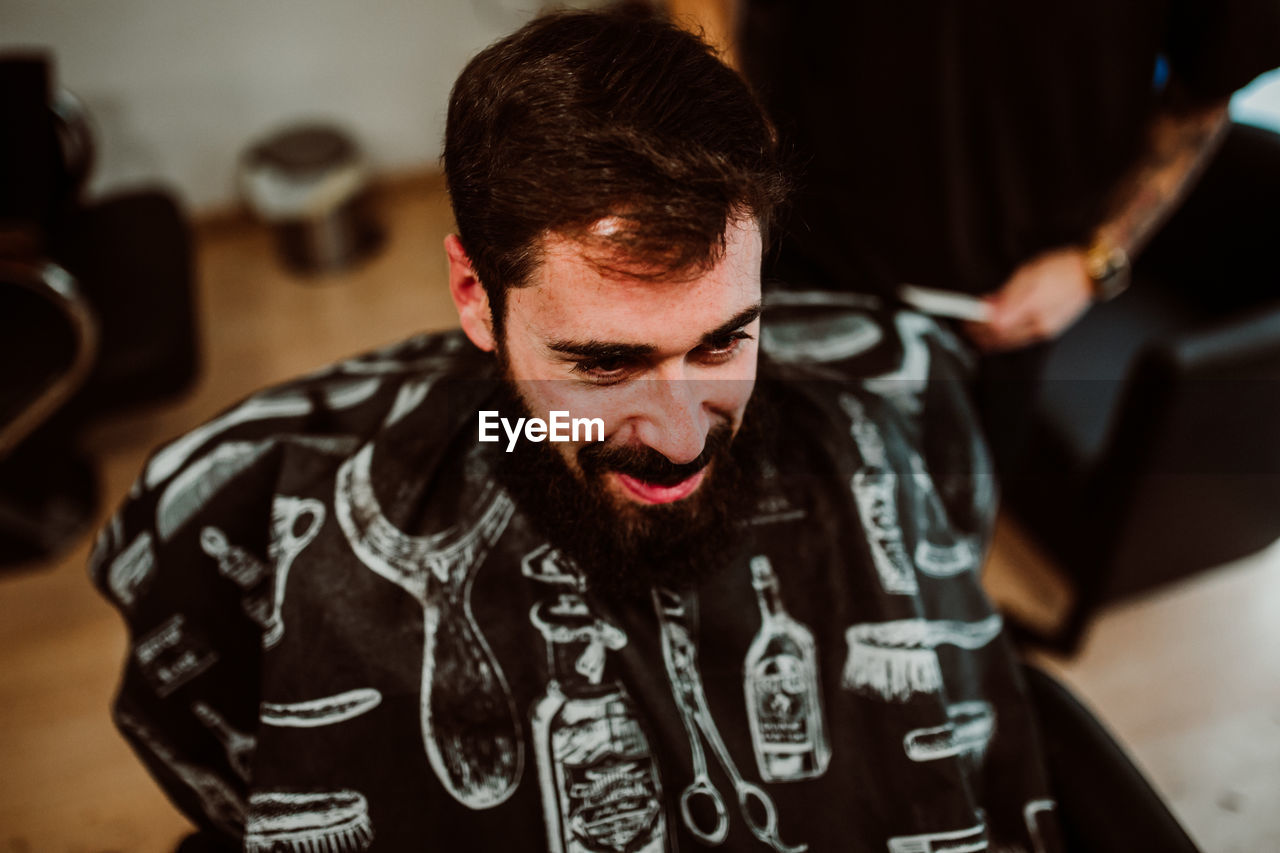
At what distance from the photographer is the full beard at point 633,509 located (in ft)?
2.73

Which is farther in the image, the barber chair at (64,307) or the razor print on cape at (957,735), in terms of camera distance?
the barber chair at (64,307)

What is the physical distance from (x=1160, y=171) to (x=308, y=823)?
1485mm

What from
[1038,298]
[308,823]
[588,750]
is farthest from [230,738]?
[1038,298]

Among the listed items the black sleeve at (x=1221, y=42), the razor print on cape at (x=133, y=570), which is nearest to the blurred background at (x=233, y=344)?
the black sleeve at (x=1221, y=42)

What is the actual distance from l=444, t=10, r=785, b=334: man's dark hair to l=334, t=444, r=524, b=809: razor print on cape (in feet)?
1.10

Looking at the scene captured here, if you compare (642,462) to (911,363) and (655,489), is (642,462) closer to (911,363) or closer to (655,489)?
(655,489)

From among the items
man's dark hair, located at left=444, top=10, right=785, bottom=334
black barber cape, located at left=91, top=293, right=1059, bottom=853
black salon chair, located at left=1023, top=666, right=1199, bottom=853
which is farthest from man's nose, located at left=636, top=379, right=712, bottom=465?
black salon chair, located at left=1023, top=666, right=1199, bottom=853

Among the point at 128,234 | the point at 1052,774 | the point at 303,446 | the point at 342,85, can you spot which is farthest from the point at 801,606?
the point at 342,85

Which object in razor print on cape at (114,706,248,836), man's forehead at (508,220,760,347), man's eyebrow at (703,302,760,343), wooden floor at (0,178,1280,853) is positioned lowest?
wooden floor at (0,178,1280,853)

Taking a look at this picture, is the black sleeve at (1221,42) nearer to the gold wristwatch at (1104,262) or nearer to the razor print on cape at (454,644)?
the gold wristwatch at (1104,262)

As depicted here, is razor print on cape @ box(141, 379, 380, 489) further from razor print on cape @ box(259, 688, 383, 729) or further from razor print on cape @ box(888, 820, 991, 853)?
razor print on cape @ box(888, 820, 991, 853)

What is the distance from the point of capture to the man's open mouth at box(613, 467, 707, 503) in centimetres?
83

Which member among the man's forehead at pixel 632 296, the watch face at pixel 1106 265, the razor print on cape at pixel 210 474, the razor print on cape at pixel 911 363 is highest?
the man's forehead at pixel 632 296

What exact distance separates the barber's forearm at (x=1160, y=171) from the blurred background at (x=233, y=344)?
85 millimetres
